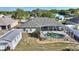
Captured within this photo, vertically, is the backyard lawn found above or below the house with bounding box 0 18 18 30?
below

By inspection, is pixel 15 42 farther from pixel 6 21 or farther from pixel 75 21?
pixel 75 21

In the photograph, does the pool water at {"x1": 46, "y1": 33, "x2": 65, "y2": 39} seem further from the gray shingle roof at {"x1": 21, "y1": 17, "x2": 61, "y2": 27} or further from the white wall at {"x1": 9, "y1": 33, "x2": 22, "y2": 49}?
the white wall at {"x1": 9, "y1": 33, "x2": 22, "y2": 49}

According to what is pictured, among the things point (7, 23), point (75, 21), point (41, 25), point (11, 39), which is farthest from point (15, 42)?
point (75, 21)

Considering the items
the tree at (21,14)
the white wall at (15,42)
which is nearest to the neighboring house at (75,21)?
the tree at (21,14)

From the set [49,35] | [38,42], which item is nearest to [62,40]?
[49,35]

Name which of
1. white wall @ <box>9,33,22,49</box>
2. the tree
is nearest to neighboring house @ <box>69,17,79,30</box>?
the tree

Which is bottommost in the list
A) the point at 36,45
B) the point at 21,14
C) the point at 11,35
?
the point at 36,45
